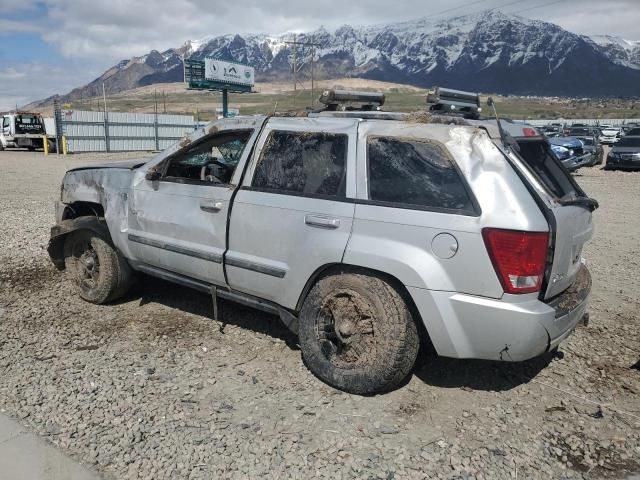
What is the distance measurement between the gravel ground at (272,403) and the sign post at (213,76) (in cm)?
4002

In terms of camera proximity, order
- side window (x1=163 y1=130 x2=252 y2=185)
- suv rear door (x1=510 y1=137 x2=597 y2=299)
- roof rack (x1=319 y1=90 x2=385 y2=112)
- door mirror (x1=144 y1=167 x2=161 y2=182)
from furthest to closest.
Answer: door mirror (x1=144 y1=167 x2=161 y2=182) → side window (x1=163 y1=130 x2=252 y2=185) → roof rack (x1=319 y1=90 x2=385 y2=112) → suv rear door (x1=510 y1=137 x2=597 y2=299)

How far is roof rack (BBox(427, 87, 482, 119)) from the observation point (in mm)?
4043

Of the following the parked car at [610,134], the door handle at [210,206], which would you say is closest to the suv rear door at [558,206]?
the door handle at [210,206]

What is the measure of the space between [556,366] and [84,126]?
34.0 metres

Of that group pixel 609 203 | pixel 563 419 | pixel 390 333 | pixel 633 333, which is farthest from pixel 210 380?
pixel 609 203

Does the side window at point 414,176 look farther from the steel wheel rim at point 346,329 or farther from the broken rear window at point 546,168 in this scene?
the steel wheel rim at point 346,329

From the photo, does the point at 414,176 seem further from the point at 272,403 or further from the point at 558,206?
the point at 272,403

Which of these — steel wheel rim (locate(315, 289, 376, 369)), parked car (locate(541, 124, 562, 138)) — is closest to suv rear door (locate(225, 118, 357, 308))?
steel wheel rim (locate(315, 289, 376, 369))

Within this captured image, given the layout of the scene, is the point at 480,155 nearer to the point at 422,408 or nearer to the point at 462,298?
the point at 462,298

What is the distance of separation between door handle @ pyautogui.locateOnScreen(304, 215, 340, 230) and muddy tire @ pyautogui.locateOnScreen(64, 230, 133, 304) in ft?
7.07

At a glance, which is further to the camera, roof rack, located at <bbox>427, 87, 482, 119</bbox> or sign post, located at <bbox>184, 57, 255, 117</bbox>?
sign post, located at <bbox>184, 57, 255, 117</bbox>

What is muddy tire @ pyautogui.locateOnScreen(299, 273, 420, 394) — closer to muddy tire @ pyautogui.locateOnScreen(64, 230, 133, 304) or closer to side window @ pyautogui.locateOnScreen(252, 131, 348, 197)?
side window @ pyautogui.locateOnScreen(252, 131, 348, 197)

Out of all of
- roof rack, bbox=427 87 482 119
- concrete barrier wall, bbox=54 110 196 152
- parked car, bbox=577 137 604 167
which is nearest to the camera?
roof rack, bbox=427 87 482 119

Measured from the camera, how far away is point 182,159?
467 centimetres
